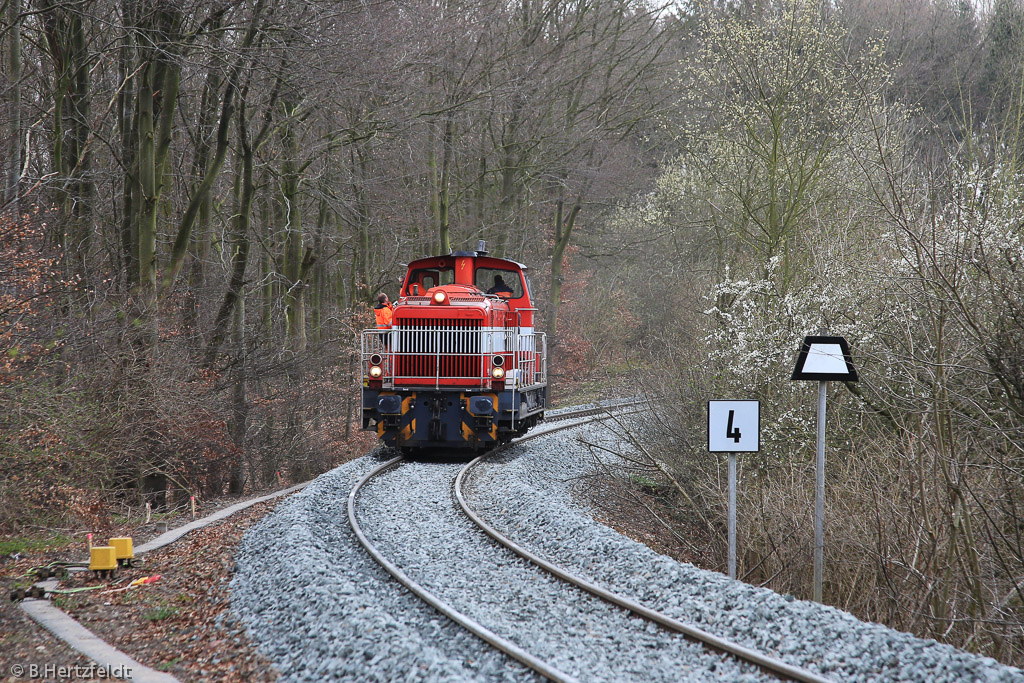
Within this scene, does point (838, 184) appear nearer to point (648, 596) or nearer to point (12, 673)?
point (648, 596)

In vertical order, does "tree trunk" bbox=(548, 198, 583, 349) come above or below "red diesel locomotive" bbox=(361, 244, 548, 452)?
above

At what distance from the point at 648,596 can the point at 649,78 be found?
21.0m

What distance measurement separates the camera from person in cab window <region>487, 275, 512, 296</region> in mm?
14188

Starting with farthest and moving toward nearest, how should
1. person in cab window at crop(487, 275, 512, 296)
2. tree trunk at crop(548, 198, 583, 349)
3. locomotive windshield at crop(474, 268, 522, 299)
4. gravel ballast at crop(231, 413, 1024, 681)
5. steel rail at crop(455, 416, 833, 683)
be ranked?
tree trunk at crop(548, 198, 583, 349)
locomotive windshield at crop(474, 268, 522, 299)
person in cab window at crop(487, 275, 512, 296)
gravel ballast at crop(231, 413, 1024, 681)
steel rail at crop(455, 416, 833, 683)

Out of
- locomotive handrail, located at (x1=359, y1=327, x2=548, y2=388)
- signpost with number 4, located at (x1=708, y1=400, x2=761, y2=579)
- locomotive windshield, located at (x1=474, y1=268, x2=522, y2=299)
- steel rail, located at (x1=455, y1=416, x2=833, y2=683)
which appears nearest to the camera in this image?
steel rail, located at (x1=455, y1=416, x2=833, y2=683)

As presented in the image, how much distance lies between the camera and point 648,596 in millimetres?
6406

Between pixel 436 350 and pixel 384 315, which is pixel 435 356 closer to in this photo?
pixel 436 350

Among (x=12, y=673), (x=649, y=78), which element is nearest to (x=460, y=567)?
(x=12, y=673)

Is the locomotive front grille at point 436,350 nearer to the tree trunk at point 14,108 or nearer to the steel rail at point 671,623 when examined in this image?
the steel rail at point 671,623

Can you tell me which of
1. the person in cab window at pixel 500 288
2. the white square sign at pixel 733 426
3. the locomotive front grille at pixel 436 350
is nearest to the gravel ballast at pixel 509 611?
the white square sign at pixel 733 426

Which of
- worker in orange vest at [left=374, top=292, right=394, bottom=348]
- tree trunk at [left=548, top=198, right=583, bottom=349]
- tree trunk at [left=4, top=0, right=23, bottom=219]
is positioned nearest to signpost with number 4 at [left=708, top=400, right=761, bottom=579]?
worker in orange vest at [left=374, top=292, right=394, bottom=348]

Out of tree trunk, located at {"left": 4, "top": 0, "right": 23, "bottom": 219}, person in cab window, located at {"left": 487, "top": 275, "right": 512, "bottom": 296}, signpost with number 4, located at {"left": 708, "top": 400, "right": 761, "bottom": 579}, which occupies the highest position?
tree trunk, located at {"left": 4, "top": 0, "right": 23, "bottom": 219}

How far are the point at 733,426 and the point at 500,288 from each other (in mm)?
7831

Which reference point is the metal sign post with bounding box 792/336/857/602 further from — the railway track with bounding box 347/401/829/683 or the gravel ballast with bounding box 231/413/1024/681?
the railway track with bounding box 347/401/829/683
